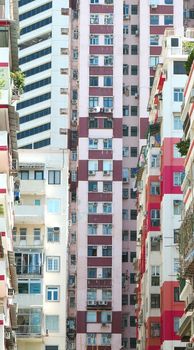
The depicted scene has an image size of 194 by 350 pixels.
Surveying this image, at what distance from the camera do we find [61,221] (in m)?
84.6

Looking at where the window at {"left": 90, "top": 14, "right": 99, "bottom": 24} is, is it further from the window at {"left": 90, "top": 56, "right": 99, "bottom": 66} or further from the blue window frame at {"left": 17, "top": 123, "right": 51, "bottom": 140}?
the blue window frame at {"left": 17, "top": 123, "right": 51, "bottom": 140}

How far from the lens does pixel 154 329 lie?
79500mm

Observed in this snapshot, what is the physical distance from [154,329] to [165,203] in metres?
9.75

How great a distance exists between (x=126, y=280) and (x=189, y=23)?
98.8 ft

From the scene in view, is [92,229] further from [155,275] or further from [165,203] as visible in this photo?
[165,203]

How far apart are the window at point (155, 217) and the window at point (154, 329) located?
7.29 metres

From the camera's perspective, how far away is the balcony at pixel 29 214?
269 feet

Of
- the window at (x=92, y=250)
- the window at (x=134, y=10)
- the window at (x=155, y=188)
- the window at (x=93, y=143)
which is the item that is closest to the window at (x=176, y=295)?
the window at (x=155, y=188)

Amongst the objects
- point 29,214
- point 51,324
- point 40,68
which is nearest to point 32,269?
point 29,214

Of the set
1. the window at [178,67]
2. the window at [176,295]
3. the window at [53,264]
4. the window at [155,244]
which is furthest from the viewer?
the window at [53,264]

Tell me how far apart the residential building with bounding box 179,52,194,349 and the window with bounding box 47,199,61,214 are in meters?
22.4

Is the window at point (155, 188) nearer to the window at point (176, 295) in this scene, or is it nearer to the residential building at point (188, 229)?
the window at point (176, 295)

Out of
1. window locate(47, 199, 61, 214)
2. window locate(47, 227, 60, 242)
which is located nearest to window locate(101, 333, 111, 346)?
window locate(47, 227, 60, 242)

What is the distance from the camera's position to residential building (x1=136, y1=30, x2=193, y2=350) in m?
74.7
